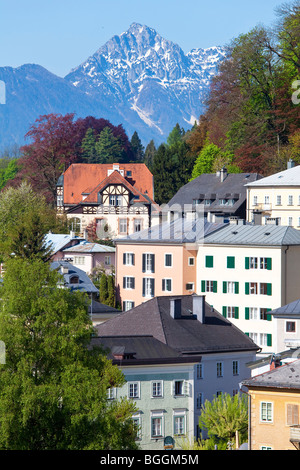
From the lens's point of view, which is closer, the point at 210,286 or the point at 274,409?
the point at 274,409

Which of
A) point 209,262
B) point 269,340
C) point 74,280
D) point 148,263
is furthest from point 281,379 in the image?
Result: point 74,280

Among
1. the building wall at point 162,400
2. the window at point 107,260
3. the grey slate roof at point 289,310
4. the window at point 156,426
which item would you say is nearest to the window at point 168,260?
the grey slate roof at point 289,310

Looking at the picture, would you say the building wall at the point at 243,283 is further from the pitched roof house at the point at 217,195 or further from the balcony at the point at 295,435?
the balcony at the point at 295,435

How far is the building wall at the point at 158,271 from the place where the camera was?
7612cm

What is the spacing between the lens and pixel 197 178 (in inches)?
4063

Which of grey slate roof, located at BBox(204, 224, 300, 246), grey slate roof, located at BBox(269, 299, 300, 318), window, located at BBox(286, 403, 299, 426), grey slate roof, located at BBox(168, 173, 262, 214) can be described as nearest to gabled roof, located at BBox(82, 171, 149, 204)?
grey slate roof, located at BBox(168, 173, 262, 214)

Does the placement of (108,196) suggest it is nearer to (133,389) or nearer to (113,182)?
(113,182)

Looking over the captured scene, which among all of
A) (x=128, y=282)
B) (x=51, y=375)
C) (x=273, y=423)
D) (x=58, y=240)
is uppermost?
(x=58, y=240)

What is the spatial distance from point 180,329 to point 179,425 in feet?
24.7

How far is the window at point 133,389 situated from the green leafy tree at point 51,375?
8538 mm

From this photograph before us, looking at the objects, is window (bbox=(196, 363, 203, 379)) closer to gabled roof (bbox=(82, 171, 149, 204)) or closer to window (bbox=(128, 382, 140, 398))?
window (bbox=(128, 382, 140, 398))

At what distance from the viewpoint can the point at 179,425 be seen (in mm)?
53312

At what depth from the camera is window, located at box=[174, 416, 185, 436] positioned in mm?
52906
